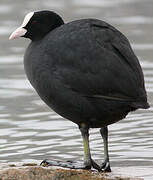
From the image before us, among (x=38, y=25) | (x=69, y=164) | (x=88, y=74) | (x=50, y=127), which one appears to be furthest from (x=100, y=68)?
(x=50, y=127)

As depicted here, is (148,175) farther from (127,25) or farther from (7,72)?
(127,25)

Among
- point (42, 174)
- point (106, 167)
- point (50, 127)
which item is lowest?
point (50, 127)

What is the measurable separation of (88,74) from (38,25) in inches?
32.1

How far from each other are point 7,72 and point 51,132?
9.62 feet

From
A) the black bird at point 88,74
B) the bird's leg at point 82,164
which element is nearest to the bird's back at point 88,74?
the black bird at point 88,74

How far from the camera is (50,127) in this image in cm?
1006

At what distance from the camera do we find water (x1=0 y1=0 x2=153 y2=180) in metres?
8.80

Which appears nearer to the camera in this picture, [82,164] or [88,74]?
[88,74]

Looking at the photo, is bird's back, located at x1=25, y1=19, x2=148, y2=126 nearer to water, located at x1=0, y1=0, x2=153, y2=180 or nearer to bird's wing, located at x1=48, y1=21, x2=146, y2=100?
bird's wing, located at x1=48, y1=21, x2=146, y2=100

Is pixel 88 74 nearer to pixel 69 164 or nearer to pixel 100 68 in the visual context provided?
pixel 100 68

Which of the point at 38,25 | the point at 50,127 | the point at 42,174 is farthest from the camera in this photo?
the point at 50,127

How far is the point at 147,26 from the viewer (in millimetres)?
15320

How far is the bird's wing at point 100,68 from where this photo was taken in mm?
7070

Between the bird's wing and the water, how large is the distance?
0.84m
